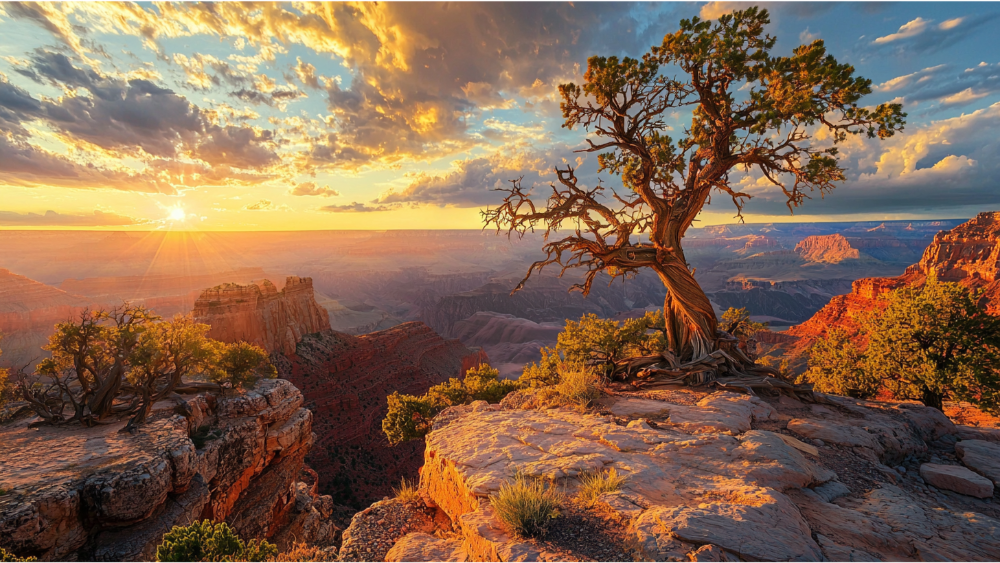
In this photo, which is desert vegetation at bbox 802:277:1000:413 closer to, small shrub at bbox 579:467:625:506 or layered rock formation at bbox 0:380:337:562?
small shrub at bbox 579:467:625:506

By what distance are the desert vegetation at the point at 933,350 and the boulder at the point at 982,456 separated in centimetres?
381

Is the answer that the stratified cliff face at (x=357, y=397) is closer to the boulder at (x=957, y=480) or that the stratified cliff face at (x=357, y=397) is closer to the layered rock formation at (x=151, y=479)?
the layered rock formation at (x=151, y=479)

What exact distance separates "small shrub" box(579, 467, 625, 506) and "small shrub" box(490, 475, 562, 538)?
0.40m

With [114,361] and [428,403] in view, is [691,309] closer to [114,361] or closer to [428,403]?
[428,403]

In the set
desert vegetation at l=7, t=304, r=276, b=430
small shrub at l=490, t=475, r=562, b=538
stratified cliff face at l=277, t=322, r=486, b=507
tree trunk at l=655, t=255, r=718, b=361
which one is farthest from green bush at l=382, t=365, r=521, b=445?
stratified cliff face at l=277, t=322, r=486, b=507

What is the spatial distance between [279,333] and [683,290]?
155ft

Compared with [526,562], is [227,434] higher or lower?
lower

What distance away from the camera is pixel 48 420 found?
15.2m

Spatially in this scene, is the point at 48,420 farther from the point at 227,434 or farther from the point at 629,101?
the point at 629,101

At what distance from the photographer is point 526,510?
4.14 meters

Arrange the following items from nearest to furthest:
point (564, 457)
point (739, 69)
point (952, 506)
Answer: point (952, 506)
point (564, 457)
point (739, 69)

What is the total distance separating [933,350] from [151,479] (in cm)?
2531

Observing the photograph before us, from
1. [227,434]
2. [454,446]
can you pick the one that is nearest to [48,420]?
[227,434]

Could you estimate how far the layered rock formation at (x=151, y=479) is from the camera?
10086 millimetres
